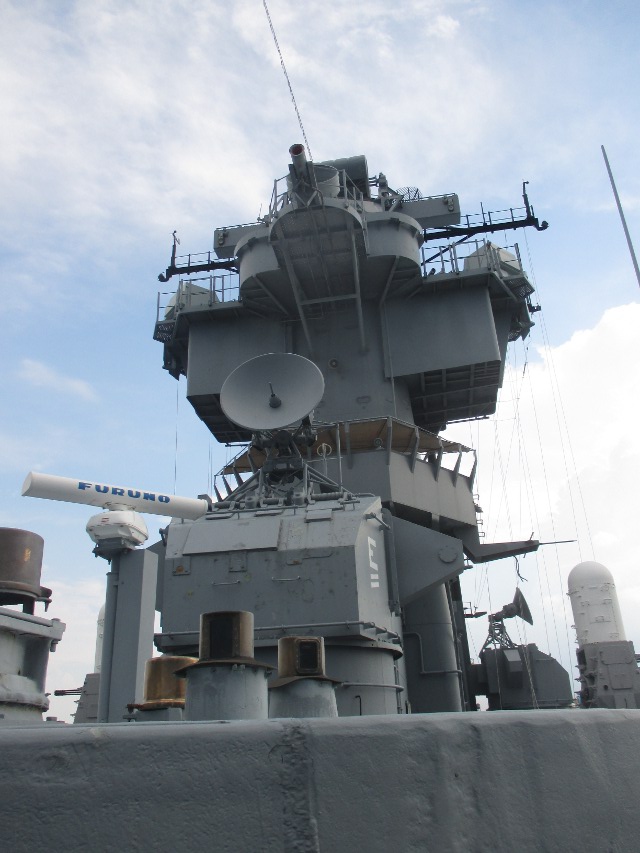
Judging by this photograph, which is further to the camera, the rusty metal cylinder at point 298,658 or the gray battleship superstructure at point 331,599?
the rusty metal cylinder at point 298,658

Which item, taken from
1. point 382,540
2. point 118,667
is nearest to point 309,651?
point 118,667

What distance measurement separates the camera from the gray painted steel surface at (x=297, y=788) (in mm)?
2016

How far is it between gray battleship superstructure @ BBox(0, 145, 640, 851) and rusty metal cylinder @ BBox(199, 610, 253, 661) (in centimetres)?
1

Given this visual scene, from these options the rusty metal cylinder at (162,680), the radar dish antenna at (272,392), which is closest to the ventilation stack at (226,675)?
the rusty metal cylinder at (162,680)

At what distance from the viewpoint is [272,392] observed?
13039mm

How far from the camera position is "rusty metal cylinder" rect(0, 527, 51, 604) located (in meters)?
6.38

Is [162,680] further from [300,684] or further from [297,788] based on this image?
[297,788]

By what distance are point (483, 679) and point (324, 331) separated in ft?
32.2

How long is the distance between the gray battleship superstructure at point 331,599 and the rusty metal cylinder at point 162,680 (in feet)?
0.04

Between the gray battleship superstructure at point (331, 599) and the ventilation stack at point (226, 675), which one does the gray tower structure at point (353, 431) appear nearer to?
the gray battleship superstructure at point (331, 599)

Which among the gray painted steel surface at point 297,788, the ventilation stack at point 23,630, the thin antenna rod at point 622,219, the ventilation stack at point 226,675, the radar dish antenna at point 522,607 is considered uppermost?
the thin antenna rod at point 622,219

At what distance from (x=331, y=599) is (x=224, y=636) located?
217 inches

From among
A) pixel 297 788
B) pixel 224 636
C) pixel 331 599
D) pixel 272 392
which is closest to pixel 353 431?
pixel 272 392

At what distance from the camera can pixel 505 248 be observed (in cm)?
2028
